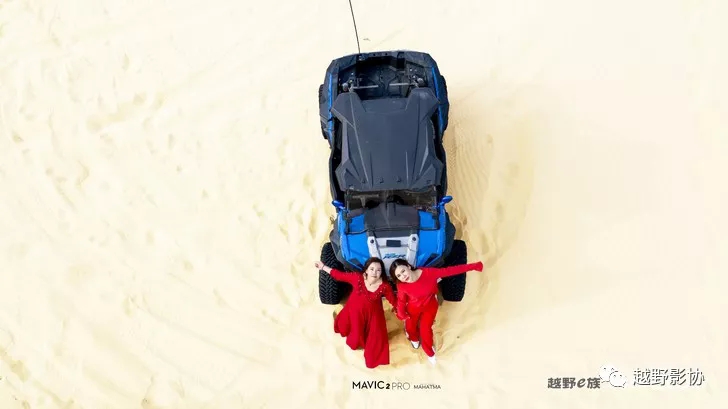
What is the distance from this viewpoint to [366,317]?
171 inches

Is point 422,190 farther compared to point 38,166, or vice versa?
point 38,166

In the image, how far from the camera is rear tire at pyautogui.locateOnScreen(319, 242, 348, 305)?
14.7ft

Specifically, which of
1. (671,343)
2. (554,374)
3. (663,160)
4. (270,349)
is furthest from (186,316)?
(663,160)

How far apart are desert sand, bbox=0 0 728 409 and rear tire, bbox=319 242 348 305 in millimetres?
218

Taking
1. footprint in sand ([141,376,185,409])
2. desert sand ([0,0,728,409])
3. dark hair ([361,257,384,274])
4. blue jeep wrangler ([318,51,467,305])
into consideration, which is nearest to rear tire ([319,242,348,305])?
blue jeep wrangler ([318,51,467,305])

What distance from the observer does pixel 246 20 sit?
6477 mm

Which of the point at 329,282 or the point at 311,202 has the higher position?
the point at 311,202

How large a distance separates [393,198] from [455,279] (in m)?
0.85

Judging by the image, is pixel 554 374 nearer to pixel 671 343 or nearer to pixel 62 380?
pixel 671 343

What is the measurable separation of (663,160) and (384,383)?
338 cm

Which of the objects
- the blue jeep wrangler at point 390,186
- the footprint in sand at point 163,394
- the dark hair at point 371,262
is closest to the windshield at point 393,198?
the blue jeep wrangler at point 390,186

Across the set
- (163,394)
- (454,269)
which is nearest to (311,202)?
(454,269)

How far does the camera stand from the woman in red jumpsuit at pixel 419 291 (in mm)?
3980

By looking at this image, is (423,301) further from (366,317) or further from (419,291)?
(366,317)
